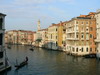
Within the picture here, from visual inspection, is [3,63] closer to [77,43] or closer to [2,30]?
[2,30]

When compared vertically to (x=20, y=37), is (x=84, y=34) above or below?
below

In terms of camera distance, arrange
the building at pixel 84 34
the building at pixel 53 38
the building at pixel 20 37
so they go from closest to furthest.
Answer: the building at pixel 84 34 → the building at pixel 53 38 → the building at pixel 20 37

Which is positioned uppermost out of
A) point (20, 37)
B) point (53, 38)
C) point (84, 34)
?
point (20, 37)

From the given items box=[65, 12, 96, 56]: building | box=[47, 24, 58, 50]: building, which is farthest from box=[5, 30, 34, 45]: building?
box=[65, 12, 96, 56]: building

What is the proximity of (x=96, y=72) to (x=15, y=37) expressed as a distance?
111475mm

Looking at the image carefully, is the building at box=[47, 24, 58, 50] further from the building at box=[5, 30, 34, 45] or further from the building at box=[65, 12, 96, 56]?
the building at box=[5, 30, 34, 45]

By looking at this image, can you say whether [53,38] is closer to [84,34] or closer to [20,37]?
[84,34]

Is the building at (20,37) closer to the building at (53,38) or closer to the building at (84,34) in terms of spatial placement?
the building at (53,38)

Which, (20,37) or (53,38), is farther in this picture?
(20,37)

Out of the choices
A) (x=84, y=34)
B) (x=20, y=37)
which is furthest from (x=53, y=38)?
(x=20, y=37)

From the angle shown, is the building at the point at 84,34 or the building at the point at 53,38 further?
the building at the point at 53,38

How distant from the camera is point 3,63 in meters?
26.0

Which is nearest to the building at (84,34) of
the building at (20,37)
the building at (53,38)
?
the building at (53,38)

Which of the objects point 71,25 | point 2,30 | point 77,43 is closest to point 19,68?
point 2,30
